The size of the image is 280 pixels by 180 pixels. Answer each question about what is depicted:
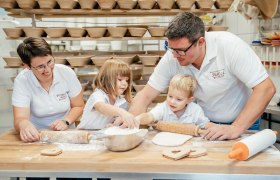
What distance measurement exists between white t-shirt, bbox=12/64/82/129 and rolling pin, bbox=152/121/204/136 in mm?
693

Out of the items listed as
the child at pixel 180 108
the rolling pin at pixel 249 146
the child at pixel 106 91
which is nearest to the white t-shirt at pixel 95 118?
the child at pixel 106 91

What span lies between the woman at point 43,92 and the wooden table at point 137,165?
0.39m

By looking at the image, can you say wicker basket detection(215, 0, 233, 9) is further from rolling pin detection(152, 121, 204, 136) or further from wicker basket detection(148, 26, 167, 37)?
rolling pin detection(152, 121, 204, 136)

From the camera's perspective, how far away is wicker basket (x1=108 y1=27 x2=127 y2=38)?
10.8 ft

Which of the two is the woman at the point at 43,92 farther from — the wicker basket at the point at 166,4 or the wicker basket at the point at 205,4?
the wicker basket at the point at 205,4

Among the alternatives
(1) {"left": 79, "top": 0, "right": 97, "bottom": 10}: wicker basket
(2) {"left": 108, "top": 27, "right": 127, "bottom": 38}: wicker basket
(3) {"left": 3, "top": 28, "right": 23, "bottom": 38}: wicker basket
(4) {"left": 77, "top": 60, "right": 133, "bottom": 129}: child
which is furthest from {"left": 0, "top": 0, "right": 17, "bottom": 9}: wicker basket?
(4) {"left": 77, "top": 60, "right": 133, "bottom": 129}: child

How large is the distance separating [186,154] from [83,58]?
219 cm

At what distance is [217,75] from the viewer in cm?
184

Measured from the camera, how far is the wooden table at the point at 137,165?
1.26 meters

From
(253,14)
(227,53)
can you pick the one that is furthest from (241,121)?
(253,14)

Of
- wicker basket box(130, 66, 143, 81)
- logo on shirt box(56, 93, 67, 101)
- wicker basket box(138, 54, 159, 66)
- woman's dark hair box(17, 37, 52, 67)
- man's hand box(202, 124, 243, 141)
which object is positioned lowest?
man's hand box(202, 124, 243, 141)

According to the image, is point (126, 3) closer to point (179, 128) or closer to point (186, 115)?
point (186, 115)

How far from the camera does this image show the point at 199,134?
1.66 meters

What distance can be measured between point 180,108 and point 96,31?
1.80 m
